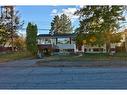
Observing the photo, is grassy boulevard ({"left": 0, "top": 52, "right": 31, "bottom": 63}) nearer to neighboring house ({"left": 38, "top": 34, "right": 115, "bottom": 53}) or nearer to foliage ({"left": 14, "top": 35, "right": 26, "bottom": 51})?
foliage ({"left": 14, "top": 35, "right": 26, "bottom": 51})

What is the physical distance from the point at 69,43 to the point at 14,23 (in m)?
0.43

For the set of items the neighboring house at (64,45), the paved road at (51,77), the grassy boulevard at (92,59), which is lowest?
the paved road at (51,77)

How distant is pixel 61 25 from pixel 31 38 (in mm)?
347

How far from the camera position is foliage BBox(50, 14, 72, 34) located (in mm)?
1725

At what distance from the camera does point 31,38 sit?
6.97 feet

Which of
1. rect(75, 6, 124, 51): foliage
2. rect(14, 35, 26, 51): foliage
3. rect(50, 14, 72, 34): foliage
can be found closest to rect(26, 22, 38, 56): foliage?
rect(14, 35, 26, 51): foliage

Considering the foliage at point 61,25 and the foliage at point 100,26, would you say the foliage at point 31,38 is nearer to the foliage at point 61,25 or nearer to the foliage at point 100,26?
the foliage at point 61,25

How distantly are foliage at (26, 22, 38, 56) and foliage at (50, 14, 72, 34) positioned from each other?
146 millimetres

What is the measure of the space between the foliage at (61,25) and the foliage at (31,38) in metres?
0.15

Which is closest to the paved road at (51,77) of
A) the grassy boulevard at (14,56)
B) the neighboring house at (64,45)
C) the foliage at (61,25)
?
the grassy boulevard at (14,56)

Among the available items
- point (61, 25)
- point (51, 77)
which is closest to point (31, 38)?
point (61, 25)

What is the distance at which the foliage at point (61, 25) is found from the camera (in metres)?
1.72
